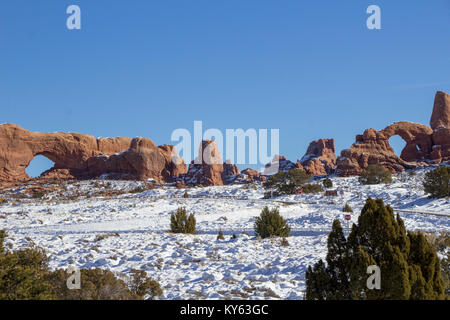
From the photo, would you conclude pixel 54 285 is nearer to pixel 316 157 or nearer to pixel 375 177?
pixel 375 177

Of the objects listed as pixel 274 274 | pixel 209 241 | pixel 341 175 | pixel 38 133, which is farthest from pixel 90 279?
pixel 38 133

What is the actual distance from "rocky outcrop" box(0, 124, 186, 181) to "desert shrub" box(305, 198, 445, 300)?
216ft

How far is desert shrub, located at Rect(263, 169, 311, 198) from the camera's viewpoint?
3762 cm

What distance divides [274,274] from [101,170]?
66.6m

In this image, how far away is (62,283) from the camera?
18.6 ft

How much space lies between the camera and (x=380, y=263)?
485 cm

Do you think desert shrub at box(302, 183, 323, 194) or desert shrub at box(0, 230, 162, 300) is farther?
desert shrub at box(302, 183, 323, 194)

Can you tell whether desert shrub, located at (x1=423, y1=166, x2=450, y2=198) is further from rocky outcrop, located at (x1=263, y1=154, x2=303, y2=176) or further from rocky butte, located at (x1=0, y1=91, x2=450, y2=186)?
rocky outcrop, located at (x1=263, y1=154, x2=303, y2=176)

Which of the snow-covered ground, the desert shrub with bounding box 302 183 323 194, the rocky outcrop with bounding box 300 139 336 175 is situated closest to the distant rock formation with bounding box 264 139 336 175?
the rocky outcrop with bounding box 300 139 336 175

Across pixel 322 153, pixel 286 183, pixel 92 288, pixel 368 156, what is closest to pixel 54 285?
pixel 92 288

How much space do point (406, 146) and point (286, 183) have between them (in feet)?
129
